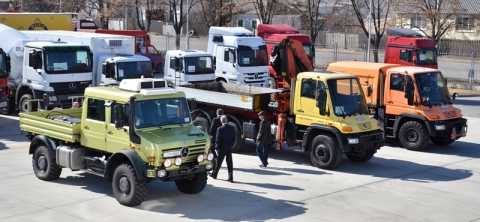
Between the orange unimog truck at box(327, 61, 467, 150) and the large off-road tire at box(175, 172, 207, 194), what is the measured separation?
6818 millimetres

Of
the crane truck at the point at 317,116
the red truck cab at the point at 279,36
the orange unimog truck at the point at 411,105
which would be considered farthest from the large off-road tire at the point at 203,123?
the red truck cab at the point at 279,36

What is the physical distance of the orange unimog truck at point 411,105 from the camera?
19297 millimetres

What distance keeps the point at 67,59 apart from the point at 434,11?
2096cm

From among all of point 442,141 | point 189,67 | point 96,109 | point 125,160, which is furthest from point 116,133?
point 189,67

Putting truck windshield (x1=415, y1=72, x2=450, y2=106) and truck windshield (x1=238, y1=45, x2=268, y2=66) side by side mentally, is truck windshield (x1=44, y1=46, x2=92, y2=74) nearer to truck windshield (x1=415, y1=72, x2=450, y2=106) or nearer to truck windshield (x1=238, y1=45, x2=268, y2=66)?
truck windshield (x1=238, y1=45, x2=268, y2=66)

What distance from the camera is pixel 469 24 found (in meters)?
44.4

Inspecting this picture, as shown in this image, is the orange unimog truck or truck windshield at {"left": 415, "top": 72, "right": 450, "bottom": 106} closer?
the orange unimog truck

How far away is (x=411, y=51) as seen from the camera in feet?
99.3

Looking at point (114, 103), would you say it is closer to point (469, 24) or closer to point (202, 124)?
point (202, 124)

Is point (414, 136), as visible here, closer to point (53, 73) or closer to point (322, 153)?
point (322, 153)

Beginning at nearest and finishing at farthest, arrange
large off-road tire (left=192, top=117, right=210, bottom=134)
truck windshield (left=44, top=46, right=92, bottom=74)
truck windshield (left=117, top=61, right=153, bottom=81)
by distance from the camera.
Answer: large off-road tire (left=192, top=117, right=210, bottom=134), truck windshield (left=44, top=46, right=92, bottom=74), truck windshield (left=117, top=61, right=153, bottom=81)

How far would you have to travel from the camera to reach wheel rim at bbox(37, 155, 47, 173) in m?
15.0

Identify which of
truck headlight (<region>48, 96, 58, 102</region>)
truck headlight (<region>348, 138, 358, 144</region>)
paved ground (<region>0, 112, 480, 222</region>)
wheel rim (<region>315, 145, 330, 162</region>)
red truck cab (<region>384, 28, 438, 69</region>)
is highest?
red truck cab (<region>384, 28, 438, 69</region>)

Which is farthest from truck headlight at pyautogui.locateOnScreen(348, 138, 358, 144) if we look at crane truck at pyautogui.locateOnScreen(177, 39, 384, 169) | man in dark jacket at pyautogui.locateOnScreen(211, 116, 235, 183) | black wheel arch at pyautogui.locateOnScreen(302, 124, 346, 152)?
man in dark jacket at pyautogui.locateOnScreen(211, 116, 235, 183)
